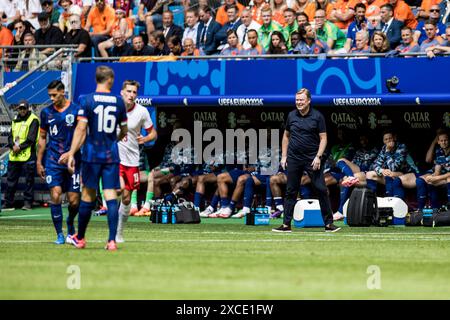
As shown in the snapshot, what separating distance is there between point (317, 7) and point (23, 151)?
715cm

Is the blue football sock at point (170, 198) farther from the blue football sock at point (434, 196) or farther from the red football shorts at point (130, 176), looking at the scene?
the red football shorts at point (130, 176)

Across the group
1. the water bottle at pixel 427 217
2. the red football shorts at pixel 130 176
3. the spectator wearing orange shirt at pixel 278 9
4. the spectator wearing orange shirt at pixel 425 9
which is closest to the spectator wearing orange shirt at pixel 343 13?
the spectator wearing orange shirt at pixel 278 9

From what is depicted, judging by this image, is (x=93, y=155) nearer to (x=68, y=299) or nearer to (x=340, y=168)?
(x=68, y=299)

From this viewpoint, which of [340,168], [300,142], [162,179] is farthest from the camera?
[162,179]

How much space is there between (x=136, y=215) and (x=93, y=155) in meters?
10.1

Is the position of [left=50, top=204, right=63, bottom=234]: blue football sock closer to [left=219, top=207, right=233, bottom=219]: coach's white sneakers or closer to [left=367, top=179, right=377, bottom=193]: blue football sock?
[left=219, top=207, right=233, bottom=219]: coach's white sneakers

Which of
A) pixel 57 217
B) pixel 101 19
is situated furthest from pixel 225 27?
pixel 57 217

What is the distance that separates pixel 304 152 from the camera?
655 inches

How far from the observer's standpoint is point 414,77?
20016mm

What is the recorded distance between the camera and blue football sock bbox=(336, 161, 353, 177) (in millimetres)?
21016

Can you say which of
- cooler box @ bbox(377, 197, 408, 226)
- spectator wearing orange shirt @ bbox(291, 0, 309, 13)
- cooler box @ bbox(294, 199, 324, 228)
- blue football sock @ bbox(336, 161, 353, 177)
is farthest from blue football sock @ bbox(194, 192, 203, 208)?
cooler box @ bbox(377, 197, 408, 226)

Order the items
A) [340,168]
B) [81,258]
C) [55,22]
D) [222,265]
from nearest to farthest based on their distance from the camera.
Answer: [222,265]
[81,258]
[340,168]
[55,22]

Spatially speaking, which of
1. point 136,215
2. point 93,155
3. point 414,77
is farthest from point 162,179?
point 93,155

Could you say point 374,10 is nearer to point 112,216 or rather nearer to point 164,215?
point 164,215
